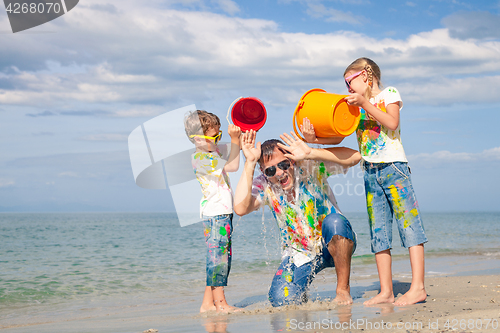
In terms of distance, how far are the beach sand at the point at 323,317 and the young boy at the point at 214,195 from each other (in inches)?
10.4

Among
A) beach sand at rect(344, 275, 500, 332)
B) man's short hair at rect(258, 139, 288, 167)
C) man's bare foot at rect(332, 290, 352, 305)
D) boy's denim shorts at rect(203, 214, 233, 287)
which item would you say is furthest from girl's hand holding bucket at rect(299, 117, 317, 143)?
beach sand at rect(344, 275, 500, 332)

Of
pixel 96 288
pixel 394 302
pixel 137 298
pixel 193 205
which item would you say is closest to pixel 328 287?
pixel 394 302

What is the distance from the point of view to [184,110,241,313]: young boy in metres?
3.52

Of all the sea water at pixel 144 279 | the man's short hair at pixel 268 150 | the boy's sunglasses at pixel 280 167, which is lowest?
the sea water at pixel 144 279

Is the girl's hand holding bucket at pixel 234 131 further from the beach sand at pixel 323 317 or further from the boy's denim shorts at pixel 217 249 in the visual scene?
the beach sand at pixel 323 317

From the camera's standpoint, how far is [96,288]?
6.00m

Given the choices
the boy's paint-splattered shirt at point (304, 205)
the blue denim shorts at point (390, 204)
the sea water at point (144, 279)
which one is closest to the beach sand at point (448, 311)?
the blue denim shorts at point (390, 204)

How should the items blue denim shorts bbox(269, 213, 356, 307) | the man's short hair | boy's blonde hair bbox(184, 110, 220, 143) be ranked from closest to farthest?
the man's short hair
blue denim shorts bbox(269, 213, 356, 307)
boy's blonde hair bbox(184, 110, 220, 143)

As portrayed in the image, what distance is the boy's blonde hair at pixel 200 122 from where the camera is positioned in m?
3.63

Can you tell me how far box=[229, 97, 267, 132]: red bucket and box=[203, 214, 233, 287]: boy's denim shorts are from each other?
2.73ft

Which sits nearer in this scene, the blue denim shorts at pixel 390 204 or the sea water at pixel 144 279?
the blue denim shorts at pixel 390 204

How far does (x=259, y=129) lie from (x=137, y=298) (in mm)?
3251

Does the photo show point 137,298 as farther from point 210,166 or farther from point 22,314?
point 210,166

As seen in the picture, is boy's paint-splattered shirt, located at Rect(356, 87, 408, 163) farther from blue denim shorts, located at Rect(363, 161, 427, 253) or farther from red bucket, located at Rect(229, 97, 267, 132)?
red bucket, located at Rect(229, 97, 267, 132)
